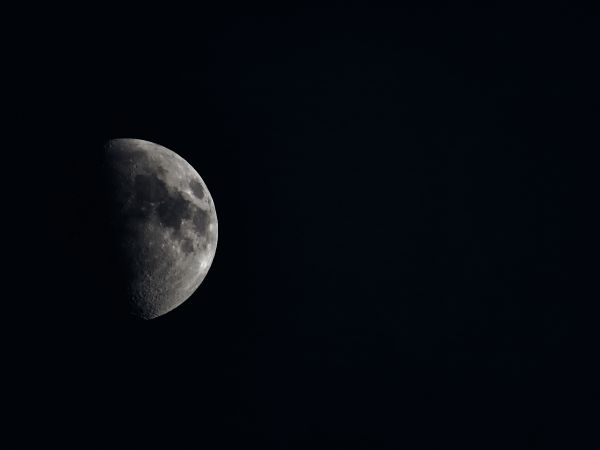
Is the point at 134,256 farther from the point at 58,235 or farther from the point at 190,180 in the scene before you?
Result: the point at 190,180

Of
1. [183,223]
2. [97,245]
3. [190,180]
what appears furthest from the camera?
[190,180]

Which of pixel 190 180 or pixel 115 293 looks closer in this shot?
pixel 115 293

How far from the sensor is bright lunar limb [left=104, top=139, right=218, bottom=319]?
5.07 meters

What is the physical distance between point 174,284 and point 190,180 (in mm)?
1248

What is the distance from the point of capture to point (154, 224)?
514 cm

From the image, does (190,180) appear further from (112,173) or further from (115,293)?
(115,293)

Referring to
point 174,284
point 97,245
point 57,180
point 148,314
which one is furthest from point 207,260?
point 57,180

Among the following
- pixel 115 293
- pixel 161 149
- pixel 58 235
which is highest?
pixel 161 149

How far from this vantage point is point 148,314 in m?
5.62

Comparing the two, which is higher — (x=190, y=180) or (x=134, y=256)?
(x=190, y=180)

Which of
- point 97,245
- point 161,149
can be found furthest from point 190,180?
point 97,245

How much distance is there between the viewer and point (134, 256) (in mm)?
5117

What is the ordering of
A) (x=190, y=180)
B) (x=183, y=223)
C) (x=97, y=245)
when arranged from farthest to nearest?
1. (x=190, y=180)
2. (x=183, y=223)
3. (x=97, y=245)

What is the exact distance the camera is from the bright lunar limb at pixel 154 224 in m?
5.07
